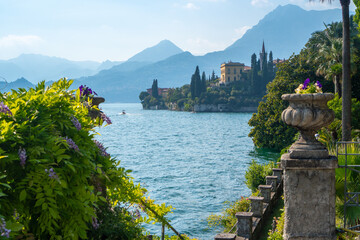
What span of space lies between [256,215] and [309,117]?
5.75 metres

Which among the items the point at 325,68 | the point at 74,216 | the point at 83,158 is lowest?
the point at 74,216

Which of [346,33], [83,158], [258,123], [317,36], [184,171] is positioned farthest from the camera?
[258,123]

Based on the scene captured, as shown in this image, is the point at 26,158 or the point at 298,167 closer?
the point at 26,158

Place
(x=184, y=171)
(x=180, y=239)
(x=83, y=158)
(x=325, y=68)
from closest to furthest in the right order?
(x=83, y=158) → (x=180, y=239) → (x=325, y=68) → (x=184, y=171)

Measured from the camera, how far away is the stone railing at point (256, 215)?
7.52 meters

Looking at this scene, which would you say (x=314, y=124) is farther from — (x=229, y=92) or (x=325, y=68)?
(x=229, y=92)

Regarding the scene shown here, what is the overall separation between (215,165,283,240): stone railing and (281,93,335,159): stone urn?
9.09ft

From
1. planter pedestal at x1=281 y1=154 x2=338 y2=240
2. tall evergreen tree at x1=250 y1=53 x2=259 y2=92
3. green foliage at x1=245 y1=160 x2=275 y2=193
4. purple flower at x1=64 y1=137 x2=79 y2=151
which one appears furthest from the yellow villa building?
purple flower at x1=64 y1=137 x2=79 y2=151

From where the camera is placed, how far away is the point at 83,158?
293 centimetres

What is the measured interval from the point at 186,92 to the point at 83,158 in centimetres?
19207

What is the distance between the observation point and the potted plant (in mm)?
4254

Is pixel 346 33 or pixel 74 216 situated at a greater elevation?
pixel 346 33

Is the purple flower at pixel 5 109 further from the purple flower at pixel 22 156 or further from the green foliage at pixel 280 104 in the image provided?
the green foliage at pixel 280 104

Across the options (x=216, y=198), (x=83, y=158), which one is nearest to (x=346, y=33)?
(x=216, y=198)
